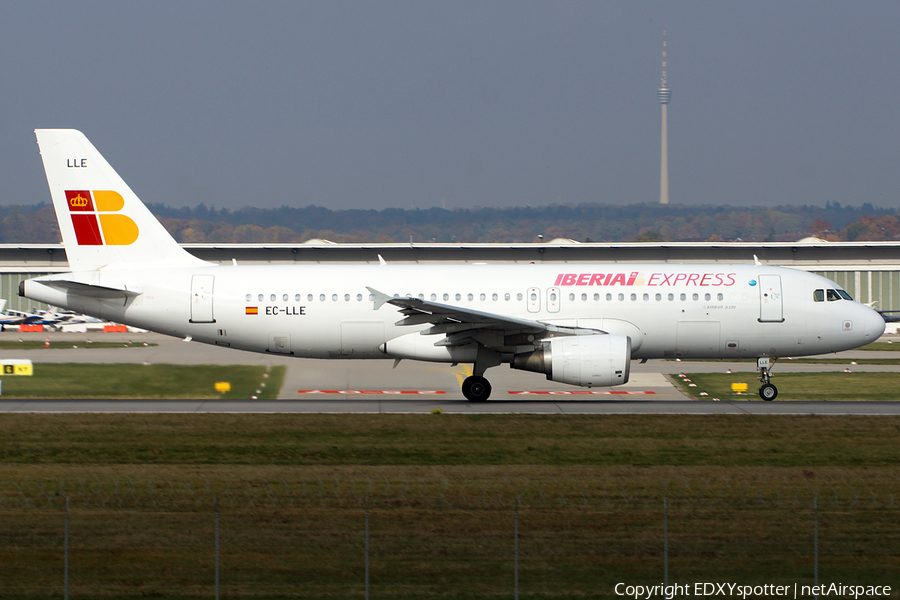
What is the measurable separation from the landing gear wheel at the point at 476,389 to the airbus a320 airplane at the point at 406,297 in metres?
0.04

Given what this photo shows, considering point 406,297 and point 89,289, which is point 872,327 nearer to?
point 406,297

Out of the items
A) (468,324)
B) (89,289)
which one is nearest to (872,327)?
(468,324)

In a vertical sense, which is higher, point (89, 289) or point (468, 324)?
point (89, 289)

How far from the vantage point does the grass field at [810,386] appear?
101 ft

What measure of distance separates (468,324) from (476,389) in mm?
2449

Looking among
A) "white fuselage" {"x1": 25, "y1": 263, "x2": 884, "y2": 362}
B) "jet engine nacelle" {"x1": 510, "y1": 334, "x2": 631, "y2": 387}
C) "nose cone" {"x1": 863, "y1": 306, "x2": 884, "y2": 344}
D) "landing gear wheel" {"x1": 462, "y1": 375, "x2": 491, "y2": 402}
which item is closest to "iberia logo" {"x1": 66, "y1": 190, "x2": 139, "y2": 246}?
"white fuselage" {"x1": 25, "y1": 263, "x2": 884, "y2": 362}

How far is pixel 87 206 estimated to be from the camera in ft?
92.7

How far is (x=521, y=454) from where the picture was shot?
19.4 meters

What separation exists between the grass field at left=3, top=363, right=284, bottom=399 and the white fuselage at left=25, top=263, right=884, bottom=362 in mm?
2036

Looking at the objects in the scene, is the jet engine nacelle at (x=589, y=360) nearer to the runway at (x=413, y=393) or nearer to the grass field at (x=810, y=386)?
the runway at (x=413, y=393)

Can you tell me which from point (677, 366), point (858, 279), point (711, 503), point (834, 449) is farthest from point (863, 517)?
point (858, 279)

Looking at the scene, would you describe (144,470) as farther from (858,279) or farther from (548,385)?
(858,279)

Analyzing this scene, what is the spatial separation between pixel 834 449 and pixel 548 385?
14268mm

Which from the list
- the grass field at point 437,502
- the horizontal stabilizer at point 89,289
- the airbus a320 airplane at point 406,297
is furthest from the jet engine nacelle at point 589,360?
the horizontal stabilizer at point 89,289
